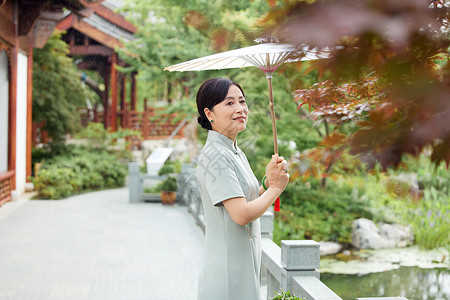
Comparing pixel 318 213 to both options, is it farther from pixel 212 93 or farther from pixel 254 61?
pixel 212 93

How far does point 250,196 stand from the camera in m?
2.09

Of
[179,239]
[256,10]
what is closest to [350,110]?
[179,239]

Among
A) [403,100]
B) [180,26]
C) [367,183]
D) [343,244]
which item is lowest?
[343,244]

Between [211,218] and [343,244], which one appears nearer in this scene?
[211,218]

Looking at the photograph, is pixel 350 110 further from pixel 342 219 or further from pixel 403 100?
pixel 342 219

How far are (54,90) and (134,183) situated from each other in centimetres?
347

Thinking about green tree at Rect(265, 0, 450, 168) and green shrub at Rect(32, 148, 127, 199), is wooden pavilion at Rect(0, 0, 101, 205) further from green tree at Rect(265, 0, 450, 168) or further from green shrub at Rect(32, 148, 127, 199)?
green tree at Rect(265, 0, 450, 168)

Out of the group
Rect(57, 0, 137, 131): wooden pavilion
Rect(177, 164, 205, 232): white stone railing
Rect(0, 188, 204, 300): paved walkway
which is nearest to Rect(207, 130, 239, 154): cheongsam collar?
Rect(0, 188, 204, 300): paved walkway

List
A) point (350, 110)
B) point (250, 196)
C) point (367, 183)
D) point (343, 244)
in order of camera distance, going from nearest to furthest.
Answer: point (250, 196), point (350, 110), point (343, 244), point (367, 183)

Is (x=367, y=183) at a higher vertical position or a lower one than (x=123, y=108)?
lower

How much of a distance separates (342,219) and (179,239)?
10.1 ft

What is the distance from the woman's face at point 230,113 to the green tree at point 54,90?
988cm

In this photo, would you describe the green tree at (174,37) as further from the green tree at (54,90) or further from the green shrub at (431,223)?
the green shrub at (431,223)

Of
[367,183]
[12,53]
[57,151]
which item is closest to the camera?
[12,53]
